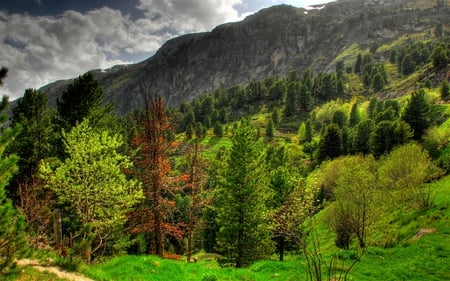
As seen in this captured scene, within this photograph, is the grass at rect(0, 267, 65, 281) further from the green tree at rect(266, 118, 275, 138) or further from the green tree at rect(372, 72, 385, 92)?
the green tree at rect(372, 72, 385, 92)

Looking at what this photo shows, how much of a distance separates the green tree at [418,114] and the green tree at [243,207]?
47693 mm

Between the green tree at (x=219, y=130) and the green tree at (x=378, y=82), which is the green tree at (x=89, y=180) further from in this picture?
the green tree at (x=378, y=82)

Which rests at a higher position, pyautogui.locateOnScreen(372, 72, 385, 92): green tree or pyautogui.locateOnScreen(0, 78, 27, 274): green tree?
pyautogui.locateOnScreen(372, 72, 385, 92): green tree

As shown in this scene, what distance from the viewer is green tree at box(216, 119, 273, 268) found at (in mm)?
38094

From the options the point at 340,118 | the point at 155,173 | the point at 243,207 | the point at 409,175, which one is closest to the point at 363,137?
the point at 409,175

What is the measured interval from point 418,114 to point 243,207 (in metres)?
52.6

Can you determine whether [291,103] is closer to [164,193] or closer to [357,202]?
[357,202]

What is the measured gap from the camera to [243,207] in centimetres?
3788

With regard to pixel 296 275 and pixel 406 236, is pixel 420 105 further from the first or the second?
pixel 296 275

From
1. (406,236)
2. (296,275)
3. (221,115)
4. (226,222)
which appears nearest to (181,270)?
(296,275)

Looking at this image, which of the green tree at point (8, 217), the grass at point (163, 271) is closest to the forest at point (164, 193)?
the green tree at point (8, 217)

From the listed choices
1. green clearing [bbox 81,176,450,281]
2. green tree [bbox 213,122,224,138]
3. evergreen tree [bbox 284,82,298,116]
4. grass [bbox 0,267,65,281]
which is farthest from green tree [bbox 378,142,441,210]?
evergreen tree [bbox 284,82,298,116]

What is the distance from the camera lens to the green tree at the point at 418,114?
230ft

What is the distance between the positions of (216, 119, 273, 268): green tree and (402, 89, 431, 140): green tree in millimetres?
47693
